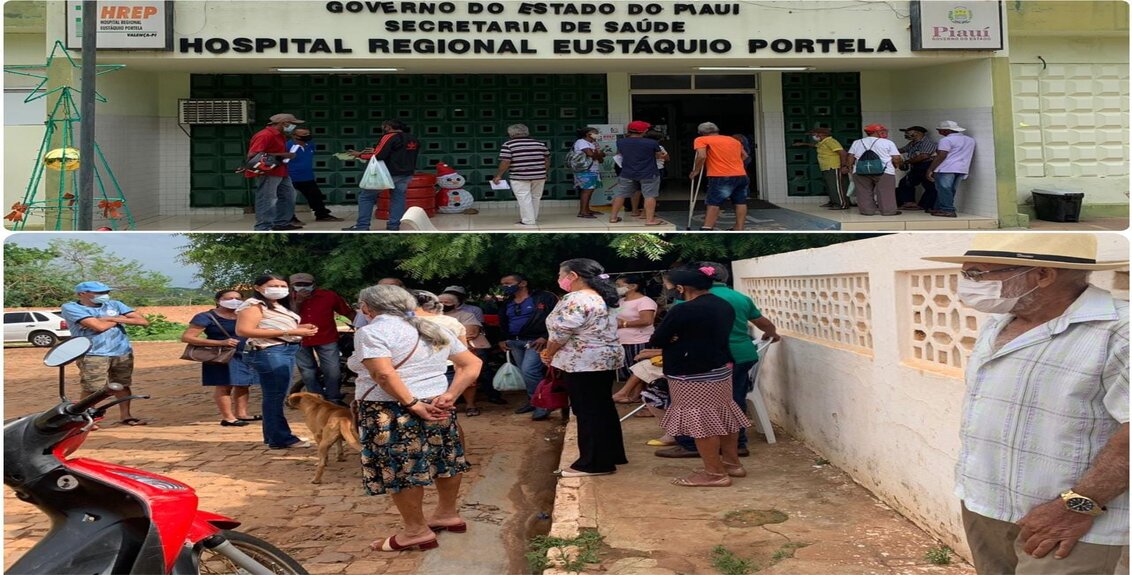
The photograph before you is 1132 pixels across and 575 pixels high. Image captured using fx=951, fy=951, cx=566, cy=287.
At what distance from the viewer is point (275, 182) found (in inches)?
382

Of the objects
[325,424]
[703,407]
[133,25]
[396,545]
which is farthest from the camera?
[133,25]

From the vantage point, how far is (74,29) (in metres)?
10.1

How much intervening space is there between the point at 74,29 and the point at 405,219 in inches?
165

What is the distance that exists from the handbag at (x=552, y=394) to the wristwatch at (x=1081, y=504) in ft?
18.2

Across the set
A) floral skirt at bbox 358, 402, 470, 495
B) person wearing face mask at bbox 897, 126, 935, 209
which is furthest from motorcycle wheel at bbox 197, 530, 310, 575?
person wearing face mask at bbox 897, 126, 935, 209

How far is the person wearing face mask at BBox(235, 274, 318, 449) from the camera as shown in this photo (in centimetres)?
651

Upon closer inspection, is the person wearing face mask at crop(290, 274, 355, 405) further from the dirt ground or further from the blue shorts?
the blue shorts

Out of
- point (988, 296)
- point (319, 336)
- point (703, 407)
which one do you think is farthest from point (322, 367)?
point (988, 296)

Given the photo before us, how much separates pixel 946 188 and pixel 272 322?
8.33m

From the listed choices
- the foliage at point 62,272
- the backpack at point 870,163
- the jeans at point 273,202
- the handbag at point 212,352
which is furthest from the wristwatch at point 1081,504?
the backpack at point 870,163

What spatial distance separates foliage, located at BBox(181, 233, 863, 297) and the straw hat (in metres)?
6.33

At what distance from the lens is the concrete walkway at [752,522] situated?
13.4 ft

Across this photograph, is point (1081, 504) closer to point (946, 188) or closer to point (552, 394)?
point (552, 394)

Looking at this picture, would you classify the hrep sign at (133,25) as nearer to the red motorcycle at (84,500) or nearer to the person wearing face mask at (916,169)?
the red motorcycle at (84,500)
